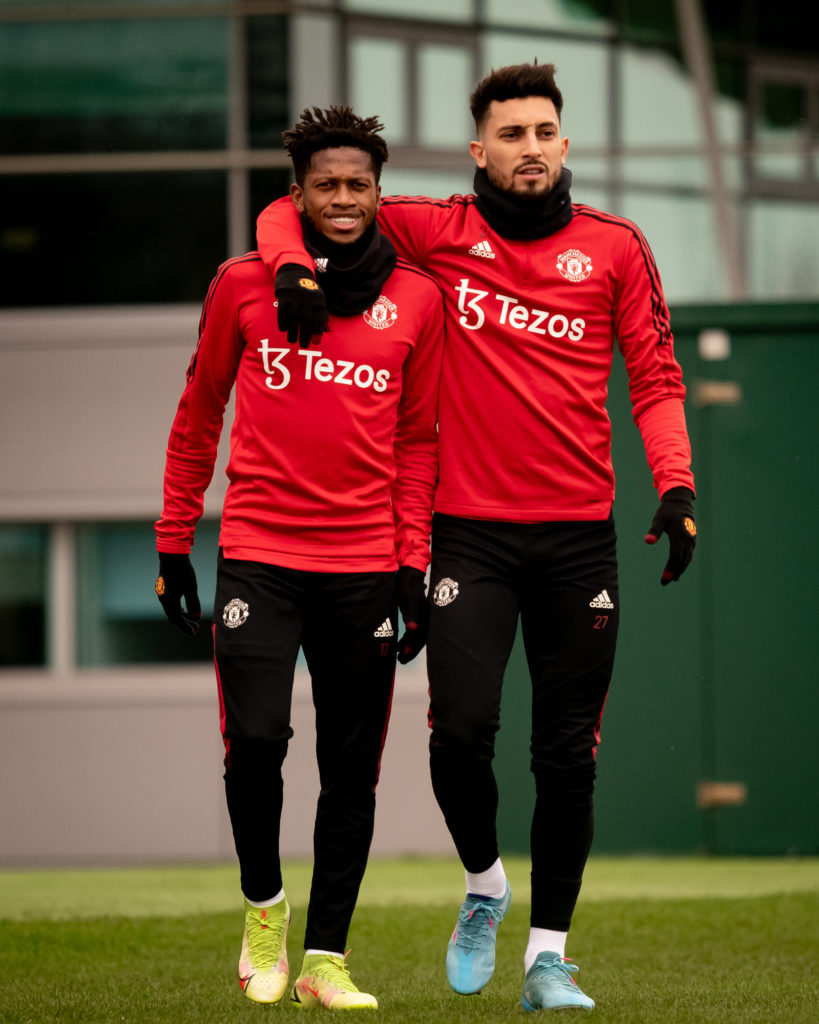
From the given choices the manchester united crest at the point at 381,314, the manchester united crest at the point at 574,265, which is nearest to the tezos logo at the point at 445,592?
the manchester united crest at the point at 381,314

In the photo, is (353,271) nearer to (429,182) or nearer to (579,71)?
(429,182)

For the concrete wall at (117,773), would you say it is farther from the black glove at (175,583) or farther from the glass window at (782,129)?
the black glove at (175,583)

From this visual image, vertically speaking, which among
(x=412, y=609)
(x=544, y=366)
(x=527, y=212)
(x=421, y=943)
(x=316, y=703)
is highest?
(x=527, y=212)

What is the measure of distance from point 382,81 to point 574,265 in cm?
481

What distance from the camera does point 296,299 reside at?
347cm

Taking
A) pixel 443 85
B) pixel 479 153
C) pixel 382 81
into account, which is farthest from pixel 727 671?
pixel 479 153

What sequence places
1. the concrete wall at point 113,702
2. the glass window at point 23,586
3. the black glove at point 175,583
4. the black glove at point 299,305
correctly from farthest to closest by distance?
the glass window at point 23,586, the concrete wall at point 113,702, the black glove at point 175,583, the black glove at point 299,305

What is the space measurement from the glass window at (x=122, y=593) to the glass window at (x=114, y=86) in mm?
2039

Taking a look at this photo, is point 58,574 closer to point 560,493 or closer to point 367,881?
point 367,881

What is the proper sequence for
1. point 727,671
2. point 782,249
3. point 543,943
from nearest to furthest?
point 543,943 < point 727,671 < point 782,249

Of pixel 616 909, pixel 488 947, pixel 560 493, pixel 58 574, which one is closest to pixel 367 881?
pixel 616 909

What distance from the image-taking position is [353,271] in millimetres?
3656

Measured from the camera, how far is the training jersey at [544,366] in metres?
3.74

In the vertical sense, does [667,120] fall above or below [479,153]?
above
